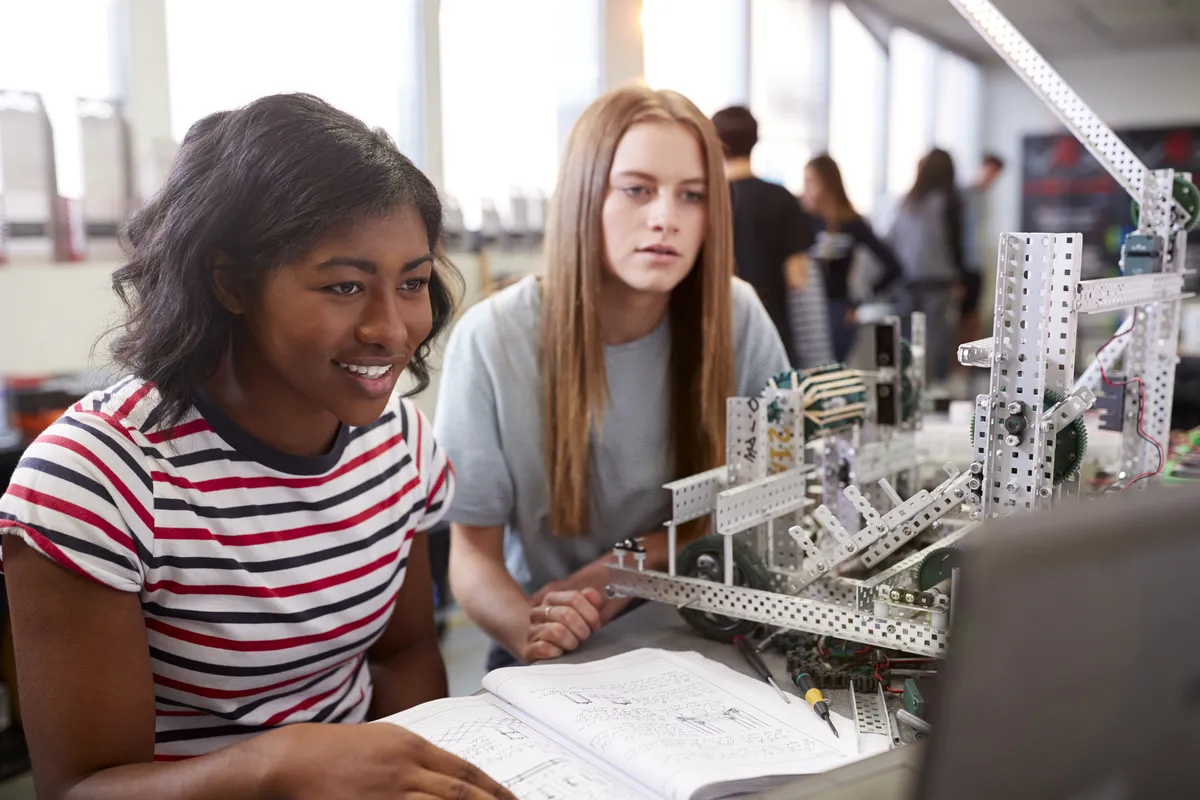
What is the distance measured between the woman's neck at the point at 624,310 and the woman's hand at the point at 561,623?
0.51 metres

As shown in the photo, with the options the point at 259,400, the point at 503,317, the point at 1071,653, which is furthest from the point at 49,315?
the point at 1071,653

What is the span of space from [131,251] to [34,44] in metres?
1.84

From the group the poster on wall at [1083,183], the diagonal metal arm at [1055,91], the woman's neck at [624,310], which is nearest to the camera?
the diagonal metal arm at [1055,91]

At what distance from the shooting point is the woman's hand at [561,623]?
132 centimetres

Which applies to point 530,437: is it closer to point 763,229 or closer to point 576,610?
point 576,610

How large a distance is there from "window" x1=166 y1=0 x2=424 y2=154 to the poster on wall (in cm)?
624

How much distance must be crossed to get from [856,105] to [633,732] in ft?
24.0

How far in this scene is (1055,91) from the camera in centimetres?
156

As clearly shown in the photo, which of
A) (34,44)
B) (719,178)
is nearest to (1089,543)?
(719,178)

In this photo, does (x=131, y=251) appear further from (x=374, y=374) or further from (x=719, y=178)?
(x=719, y=178)

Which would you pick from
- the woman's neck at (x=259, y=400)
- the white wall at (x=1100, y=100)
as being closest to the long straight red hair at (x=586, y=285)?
the woman's neck at (x=259, y=400)

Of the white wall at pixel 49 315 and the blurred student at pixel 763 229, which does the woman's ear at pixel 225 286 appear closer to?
the white wall at pixel 49 315

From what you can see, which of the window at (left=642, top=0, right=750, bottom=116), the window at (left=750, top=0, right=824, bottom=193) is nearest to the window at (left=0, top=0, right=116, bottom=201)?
the window at (left=642, top=0, right=750, bottom=116)

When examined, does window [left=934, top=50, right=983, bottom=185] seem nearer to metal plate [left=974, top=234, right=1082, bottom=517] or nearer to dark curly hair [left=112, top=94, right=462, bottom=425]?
metal plate [left=974, top=234, right=1082, bottom=517]
